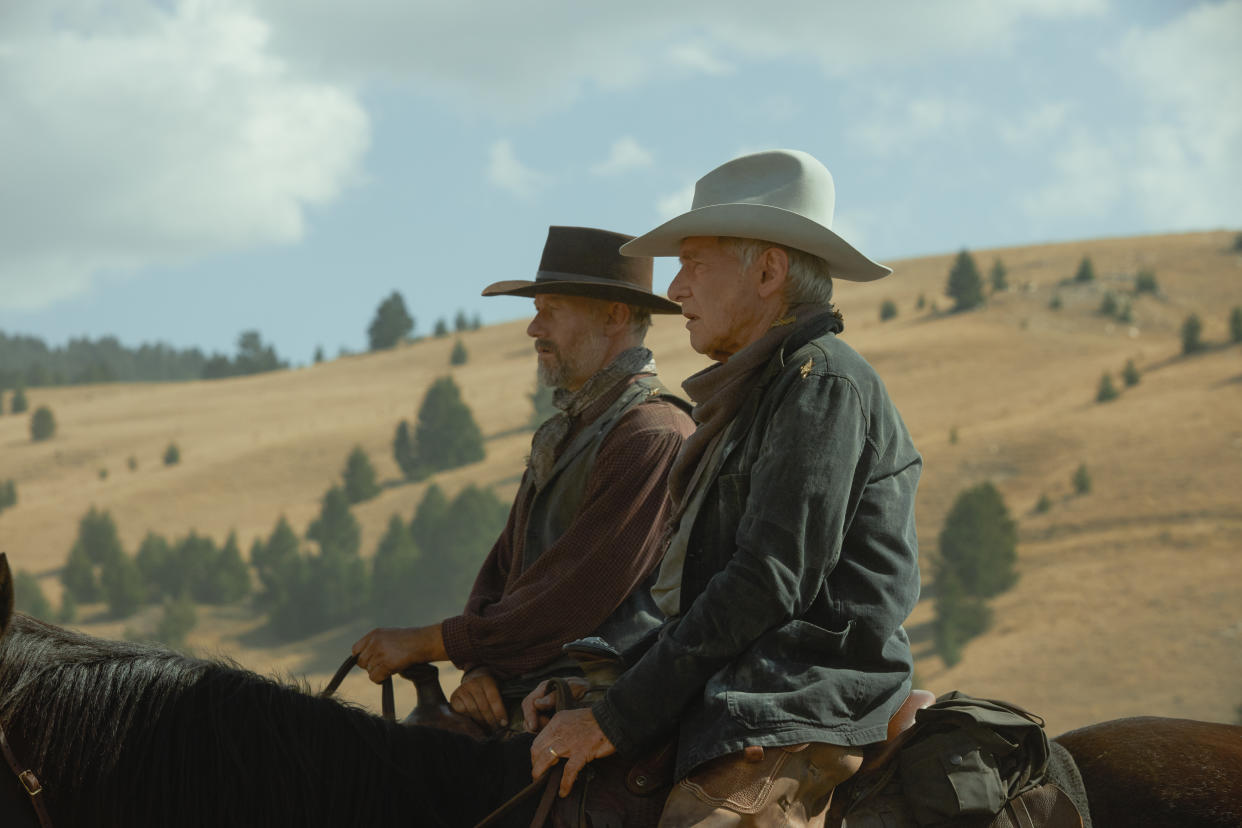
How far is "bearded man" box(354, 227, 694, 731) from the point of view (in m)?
3.89

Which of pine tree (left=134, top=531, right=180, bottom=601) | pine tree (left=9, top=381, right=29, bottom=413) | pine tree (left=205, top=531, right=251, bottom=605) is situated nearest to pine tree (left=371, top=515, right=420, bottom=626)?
pine tree (left=205, top=531, right=251, bottom=605)

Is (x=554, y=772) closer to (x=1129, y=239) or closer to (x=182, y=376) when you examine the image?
(x=1129, y=239)

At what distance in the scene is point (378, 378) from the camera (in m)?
94.9

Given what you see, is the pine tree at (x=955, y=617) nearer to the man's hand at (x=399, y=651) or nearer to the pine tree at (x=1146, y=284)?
the man's hand at (x=399, y=651)

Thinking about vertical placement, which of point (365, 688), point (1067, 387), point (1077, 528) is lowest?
point (365, 688)

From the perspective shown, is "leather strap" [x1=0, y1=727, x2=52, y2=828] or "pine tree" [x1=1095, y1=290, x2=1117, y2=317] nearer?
"leather strap" [x1=0, y1=727, x2=52, y2=828]

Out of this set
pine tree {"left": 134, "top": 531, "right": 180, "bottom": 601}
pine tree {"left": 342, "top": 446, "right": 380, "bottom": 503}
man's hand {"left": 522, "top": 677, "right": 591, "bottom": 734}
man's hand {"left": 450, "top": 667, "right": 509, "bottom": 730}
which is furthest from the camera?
pine tree {"left": 342, "top": 446, "right": 380, "bottom": 503}

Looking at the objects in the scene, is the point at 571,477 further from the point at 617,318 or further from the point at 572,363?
the point at 617,318

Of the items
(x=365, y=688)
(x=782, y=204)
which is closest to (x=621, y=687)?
(x=782, y=204)

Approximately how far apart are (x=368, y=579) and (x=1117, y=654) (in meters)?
30.7

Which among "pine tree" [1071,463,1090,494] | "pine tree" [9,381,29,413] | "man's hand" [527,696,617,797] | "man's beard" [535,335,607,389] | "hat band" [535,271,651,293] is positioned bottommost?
"pine tree" [1071,463,1090,494]

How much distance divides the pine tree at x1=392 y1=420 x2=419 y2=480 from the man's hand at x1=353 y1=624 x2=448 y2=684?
64875 millimetres

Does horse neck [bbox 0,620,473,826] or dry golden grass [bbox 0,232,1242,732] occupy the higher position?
horse neck [bbox 0,620,473,826]

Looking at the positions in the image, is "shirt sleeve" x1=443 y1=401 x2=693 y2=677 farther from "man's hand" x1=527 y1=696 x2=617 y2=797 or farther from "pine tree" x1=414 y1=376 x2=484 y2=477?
"pine tree" x1=414 y1=376 x2=484 y2=477
